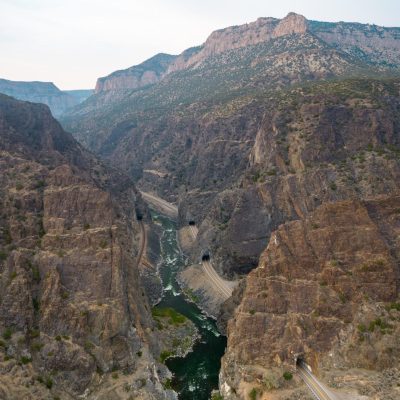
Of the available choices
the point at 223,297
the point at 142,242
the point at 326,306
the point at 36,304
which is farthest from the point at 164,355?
the point at 142,242

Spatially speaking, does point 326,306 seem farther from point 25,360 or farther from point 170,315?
point 25,360

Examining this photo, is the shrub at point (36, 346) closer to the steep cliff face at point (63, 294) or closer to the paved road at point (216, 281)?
the steep cliff face at point (63, 294)

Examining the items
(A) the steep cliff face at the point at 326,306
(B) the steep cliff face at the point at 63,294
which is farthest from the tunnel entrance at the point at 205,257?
(A) the steep cliff face at the point at 326,306

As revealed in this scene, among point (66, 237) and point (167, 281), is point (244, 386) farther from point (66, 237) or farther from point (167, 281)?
point (167, 281)

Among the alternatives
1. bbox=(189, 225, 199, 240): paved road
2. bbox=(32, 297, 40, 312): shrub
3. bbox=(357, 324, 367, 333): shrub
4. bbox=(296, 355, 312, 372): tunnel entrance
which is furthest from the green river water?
bbox=(357, 324, 367, 333): shrub

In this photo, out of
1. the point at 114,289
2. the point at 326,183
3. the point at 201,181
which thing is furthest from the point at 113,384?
the point at 201,181

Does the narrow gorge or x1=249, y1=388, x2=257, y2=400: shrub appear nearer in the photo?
x1=249, y1=388, x2=257, y2=400: shrub

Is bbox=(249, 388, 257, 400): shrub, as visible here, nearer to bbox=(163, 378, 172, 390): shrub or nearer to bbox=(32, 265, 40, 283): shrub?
bbox=(163, 378, 172, 390): shrub
